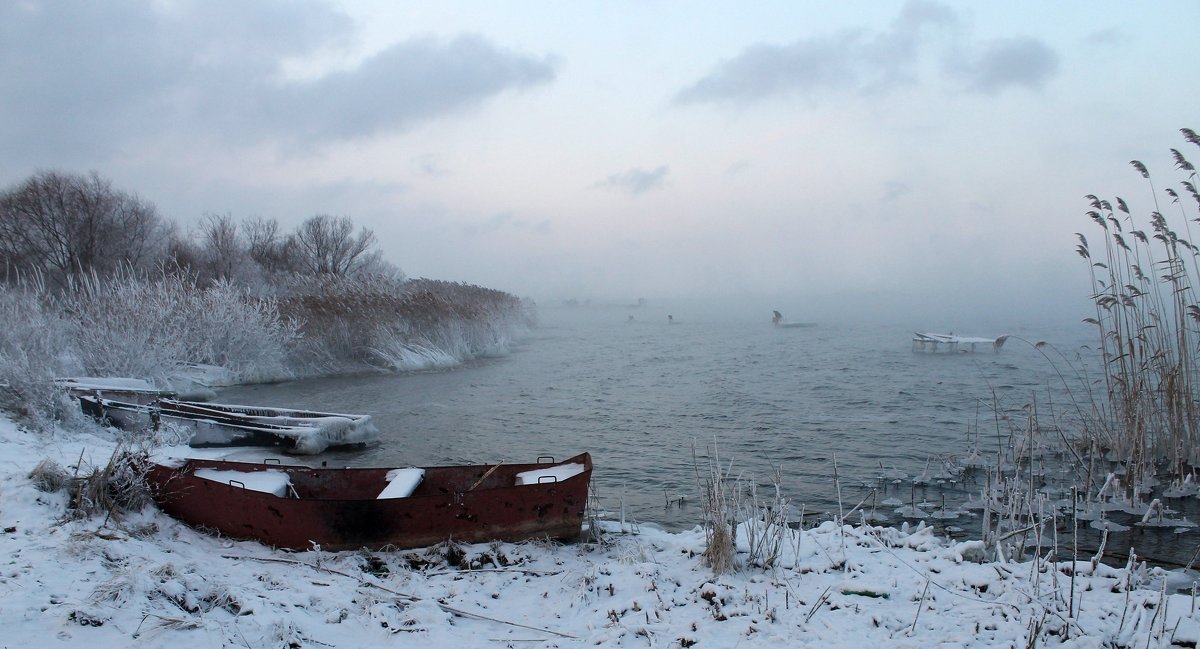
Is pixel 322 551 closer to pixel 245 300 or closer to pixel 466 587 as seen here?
pixel 466 587

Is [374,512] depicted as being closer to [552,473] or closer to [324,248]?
[552,473]

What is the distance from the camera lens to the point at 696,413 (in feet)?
60.0

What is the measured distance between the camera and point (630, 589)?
230 inches

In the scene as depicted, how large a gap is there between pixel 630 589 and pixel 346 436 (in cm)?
1006

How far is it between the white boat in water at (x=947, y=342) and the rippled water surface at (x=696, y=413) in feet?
2.06

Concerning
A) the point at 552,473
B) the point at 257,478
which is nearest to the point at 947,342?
the point at 552,473

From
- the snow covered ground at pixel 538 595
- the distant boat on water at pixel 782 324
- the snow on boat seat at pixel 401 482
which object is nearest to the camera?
the snow covered ground at pixel 538 595

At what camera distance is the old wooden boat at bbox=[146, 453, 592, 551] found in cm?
680

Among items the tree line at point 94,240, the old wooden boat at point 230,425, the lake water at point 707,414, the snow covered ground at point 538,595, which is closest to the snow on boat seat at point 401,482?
the snow covered ground at point 538,595

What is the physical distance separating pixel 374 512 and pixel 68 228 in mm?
41403

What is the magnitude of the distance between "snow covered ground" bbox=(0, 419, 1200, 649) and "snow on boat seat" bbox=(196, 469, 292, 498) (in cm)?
89

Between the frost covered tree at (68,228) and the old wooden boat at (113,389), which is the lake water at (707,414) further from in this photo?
the frost covered tree at (68,228)

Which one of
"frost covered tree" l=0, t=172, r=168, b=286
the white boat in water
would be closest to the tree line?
"frost covered tree" l=0, t=172, r=168, b=286

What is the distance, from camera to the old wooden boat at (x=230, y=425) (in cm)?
1339
